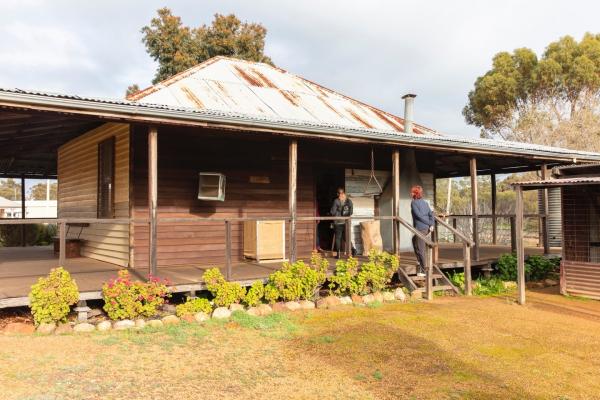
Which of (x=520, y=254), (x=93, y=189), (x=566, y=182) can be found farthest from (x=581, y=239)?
(x=93, y=189)

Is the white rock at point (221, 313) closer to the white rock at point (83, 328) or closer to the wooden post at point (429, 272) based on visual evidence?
the white rock at point (83, 328)

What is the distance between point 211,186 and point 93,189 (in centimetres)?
298

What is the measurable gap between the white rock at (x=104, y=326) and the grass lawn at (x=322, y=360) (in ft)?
0.79

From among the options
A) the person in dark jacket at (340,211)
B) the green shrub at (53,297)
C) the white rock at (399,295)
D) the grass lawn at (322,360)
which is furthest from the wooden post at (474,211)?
the green shrub at (53,297)

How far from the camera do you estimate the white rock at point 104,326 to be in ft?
21.6

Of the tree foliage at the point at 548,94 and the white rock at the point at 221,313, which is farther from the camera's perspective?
the tree foliage at the point at 548,94

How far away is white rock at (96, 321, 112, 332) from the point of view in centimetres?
659

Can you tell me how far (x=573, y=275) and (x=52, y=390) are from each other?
9.32 meters

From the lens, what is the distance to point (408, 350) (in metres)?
5.97

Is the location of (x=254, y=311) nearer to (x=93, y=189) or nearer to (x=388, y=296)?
(x=388, y=296)

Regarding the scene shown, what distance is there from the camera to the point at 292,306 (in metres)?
8.02

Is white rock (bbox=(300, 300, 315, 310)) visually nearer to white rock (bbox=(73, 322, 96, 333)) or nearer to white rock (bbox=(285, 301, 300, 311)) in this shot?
white rock (bbox=(285, 301, 300, 311))

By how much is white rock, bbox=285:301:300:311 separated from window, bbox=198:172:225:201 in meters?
3.01

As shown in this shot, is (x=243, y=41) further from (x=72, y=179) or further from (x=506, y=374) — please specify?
(x=506, y=374)
